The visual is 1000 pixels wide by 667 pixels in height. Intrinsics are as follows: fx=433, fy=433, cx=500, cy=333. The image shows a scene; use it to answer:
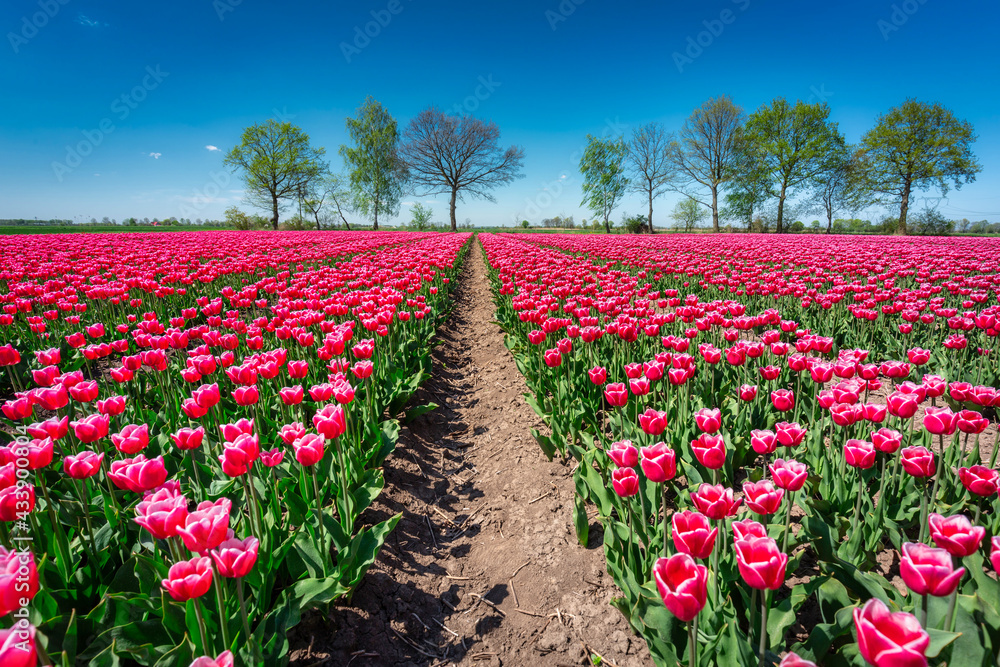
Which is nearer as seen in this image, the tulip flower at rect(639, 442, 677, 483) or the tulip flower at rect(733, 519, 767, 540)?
the tulip flower at rect(733, 519, 767, 540)

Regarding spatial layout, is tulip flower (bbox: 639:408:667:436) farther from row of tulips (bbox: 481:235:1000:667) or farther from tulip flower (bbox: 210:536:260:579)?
tulip flower (bbox: 210:536:260:579)

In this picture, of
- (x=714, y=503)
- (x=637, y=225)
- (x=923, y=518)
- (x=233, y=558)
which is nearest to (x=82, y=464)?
(x=233, y=558)

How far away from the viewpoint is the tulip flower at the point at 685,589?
1197mm

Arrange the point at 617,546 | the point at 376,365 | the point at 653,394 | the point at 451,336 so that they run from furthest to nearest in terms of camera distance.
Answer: the point at 451,336 < the point at 376,365 < the point at 653,394 < the point at 617,546

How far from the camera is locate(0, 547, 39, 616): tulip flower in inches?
44.5

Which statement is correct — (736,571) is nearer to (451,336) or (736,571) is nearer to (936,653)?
(936,653)

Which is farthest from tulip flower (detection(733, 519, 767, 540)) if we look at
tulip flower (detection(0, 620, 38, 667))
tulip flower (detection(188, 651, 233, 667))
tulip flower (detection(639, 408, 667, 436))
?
tulip flower (detection(0, 620, 38, 667))

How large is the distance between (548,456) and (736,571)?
1.78 metres

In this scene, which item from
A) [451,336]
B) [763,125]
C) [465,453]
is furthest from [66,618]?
[763,125]

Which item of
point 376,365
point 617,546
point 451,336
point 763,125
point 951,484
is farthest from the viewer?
point 763,125

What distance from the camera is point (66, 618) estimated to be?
1.66 meters

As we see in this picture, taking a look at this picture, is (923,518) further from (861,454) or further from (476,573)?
(476,573)

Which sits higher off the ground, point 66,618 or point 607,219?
point 607,219

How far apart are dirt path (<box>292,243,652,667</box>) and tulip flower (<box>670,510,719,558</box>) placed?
997 mm
